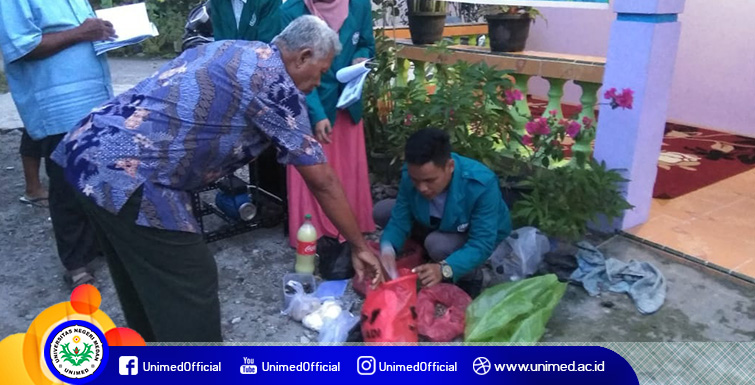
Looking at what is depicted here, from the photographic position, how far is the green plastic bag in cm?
248

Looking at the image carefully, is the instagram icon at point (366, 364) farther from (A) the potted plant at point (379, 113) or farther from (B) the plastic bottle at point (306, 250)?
(A) the potted plant at point (379, 113)

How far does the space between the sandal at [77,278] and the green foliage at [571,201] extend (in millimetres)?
2219

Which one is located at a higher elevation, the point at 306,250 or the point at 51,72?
the point at 51,72

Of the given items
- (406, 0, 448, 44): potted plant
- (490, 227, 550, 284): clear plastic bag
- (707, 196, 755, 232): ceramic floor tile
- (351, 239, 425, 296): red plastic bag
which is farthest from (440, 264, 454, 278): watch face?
(406, 0, 448, 44): potted plant

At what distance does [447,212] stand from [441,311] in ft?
1.46

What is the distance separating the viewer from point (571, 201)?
10.6 ft

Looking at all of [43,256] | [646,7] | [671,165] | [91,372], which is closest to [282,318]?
[91,372]

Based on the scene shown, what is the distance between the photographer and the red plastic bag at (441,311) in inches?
102

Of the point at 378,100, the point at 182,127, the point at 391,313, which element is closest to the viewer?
the point at 182,127

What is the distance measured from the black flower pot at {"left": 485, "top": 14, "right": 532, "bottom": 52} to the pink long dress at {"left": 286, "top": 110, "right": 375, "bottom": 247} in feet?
4.11

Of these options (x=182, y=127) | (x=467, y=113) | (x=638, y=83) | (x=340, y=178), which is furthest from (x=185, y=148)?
(x=638, y=83)

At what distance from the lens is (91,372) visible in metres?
1.80

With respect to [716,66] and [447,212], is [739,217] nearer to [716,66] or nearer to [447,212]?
[447,212]

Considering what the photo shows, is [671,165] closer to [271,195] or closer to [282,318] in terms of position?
[271,195]
